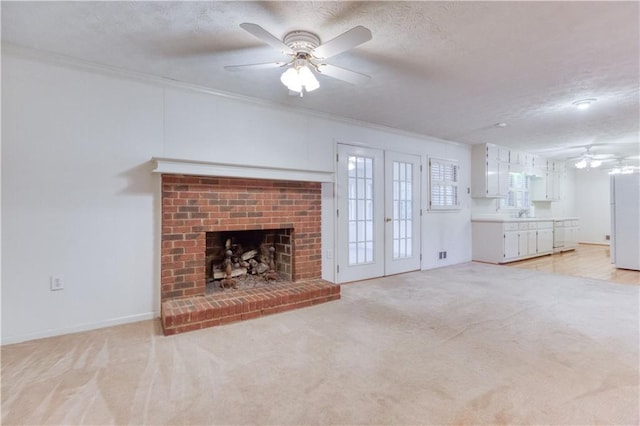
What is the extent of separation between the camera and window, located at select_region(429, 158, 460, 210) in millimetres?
5527

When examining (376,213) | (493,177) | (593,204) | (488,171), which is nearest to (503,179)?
(493,177)

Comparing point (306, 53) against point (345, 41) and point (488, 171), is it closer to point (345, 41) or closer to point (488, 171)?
point (345, 41)

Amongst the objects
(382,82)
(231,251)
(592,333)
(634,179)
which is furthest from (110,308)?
(634,179)

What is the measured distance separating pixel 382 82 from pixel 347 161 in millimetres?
1449

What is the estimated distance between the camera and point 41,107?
259cm

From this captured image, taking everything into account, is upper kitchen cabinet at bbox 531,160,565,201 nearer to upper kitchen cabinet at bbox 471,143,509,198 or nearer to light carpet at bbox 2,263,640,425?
upper kitchen cabinet at bbox 471,143,509,198

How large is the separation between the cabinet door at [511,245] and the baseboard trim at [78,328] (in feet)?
19.4

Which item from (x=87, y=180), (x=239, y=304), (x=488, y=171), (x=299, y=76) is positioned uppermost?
(x=299, y=76)

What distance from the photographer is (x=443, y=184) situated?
224 inches

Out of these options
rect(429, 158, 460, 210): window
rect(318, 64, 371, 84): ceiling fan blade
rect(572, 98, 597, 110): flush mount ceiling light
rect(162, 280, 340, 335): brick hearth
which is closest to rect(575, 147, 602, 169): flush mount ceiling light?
rect(429, 158, 460, 210): window

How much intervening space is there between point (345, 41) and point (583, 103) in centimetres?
346

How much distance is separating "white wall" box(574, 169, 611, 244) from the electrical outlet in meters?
11.5

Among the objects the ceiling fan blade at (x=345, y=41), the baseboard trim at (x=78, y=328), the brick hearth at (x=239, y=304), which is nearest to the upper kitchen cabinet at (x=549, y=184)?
the brick hearth at (x=239, y=304)

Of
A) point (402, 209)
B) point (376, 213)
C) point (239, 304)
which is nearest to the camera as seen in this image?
point (239, 304)
